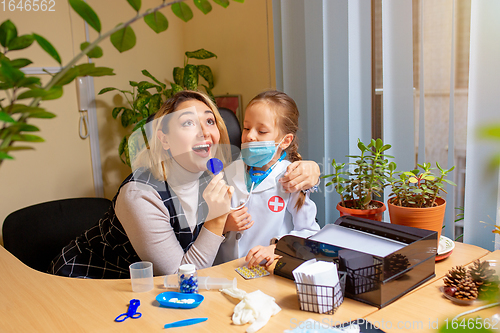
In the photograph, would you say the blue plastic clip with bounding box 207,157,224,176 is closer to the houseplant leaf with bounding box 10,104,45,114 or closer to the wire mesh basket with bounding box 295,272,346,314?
the wire mesh basket with bounding box 295,272,346,314

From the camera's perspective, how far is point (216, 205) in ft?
4.08

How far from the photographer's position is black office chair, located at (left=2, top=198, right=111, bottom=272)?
5.78ft

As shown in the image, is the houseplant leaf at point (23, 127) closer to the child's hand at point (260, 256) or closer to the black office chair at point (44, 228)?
the child's hand at point (260, 256)

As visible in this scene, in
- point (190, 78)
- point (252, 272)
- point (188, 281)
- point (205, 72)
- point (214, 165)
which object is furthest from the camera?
point (205, 72)

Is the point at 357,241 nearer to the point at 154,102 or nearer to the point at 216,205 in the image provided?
the point at 216,205

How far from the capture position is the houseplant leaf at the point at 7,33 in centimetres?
41

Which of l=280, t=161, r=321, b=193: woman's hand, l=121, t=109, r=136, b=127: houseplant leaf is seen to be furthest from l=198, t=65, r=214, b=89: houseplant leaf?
l=280, t=161, r=321, b=193: woman's hand

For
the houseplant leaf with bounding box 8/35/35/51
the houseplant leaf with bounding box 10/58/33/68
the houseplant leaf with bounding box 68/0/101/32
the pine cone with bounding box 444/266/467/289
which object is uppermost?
the houseplant leaf with bounding box 68/0/101/32

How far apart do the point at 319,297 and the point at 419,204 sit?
1.77ft

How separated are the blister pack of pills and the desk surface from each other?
18 millimetres

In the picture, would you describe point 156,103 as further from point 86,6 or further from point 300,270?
point 86,6

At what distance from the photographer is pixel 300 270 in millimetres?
909

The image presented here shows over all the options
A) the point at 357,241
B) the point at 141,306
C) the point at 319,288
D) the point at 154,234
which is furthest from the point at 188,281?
the point at 357,241

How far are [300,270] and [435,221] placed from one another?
0.52 metres
